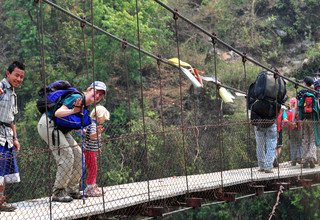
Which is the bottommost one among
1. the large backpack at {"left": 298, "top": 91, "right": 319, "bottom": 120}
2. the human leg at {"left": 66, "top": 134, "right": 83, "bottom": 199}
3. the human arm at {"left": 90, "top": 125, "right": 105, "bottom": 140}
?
the human leg at {"left": 66, "top": 134, "right": 83, "bottom": 199}

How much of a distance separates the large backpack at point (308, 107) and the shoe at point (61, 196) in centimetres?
319


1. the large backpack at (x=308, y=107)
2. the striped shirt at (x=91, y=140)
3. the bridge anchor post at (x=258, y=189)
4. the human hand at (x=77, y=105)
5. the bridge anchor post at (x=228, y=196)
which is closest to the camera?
the human hand at (x=77, y=105)

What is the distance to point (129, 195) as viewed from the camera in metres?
4.54

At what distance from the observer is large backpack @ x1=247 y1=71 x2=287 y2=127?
5.97 meters

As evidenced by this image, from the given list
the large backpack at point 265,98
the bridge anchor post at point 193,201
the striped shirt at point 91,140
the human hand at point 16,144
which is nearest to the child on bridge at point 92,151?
the striped shirt at point 91,140

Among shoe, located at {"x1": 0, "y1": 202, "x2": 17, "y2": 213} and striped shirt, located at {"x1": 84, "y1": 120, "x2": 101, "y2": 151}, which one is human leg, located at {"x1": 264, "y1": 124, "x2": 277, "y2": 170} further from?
shoe, located at {"x1": 0, "y1": 202, "x2": 17, "y2": 213}

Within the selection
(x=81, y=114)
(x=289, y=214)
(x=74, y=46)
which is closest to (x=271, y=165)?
(x=81, y=114)

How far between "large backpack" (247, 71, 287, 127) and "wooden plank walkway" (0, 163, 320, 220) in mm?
451

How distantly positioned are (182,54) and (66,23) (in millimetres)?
2624

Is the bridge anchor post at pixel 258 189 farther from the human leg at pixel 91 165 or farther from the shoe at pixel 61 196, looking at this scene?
the shoe at pixel 61 196

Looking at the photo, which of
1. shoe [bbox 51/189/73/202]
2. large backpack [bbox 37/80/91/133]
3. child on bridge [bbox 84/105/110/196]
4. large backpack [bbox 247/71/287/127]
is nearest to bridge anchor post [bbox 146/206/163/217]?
child on bridge [bbox 84/105/110/196]

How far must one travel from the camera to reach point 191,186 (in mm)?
5094

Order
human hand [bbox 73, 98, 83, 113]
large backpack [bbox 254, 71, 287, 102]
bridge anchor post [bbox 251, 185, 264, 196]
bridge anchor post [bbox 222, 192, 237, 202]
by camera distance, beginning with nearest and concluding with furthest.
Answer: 1. human hand [bbox 73, 98, 83, 113]
2. bridge anchor post [bbox 222, 192, 237, 202]
3. bridge anchor post [bbox 251, 185, 264, 196]
4. large backpack [bbox 254, 71, 287, 102]

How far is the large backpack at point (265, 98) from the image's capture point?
5.97 metres
